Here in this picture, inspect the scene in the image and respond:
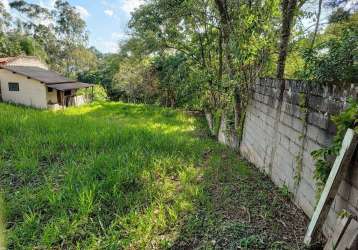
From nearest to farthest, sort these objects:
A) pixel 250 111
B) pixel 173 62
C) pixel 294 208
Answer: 1. pixel 294 208
2. pixel 250 111
3. pixel 173 62

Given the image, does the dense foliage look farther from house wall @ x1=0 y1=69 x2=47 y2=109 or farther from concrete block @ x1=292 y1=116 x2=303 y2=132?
house wall @ x1=0 y1=69 x2=47 y2=109

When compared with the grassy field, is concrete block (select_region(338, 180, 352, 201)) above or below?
above

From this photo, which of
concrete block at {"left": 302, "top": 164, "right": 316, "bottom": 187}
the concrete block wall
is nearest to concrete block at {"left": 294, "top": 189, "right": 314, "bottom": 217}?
the concrete block wall

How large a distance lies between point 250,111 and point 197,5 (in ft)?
16.3

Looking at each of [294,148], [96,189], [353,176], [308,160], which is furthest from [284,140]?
[96,189]

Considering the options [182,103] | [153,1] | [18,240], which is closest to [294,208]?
[18,240]

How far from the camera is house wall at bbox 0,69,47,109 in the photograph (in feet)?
51.7

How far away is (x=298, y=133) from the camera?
9.60 ft

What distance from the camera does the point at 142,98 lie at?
2186cm

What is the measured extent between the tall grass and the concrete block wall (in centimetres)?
116

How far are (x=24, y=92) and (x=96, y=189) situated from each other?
1595 centimetres

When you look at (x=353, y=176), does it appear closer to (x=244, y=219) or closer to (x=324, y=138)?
(x=324, y=138)

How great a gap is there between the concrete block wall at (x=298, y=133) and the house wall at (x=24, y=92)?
49.8ft

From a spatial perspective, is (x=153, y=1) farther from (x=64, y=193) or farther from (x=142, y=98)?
(x=142, y=98)
